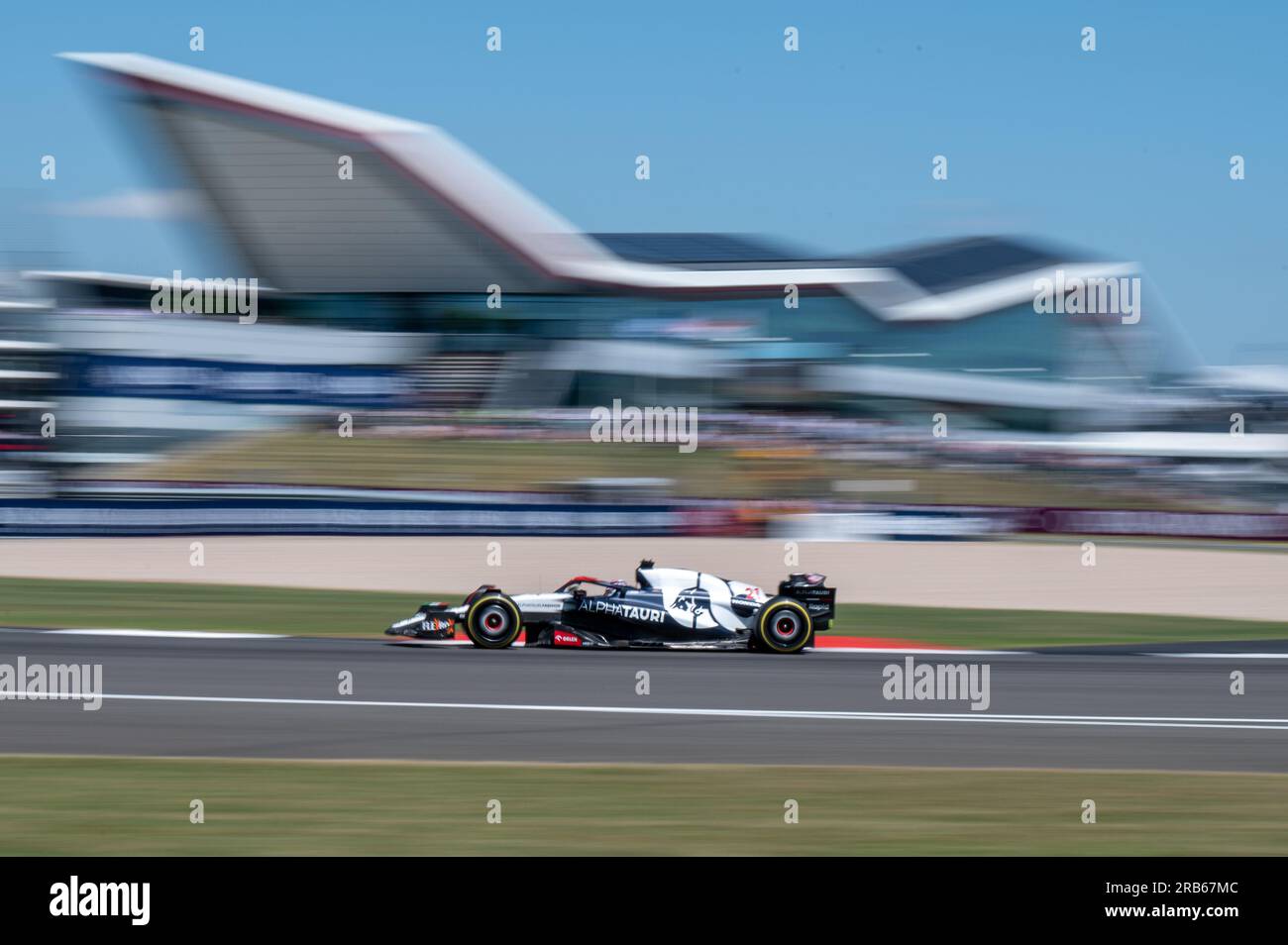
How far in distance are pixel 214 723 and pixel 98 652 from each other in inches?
151

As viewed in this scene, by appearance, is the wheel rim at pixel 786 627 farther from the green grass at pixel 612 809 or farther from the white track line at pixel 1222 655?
the green grass at pixel 612 809

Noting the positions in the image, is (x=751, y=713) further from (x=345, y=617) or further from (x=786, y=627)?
(x=345, y=617)

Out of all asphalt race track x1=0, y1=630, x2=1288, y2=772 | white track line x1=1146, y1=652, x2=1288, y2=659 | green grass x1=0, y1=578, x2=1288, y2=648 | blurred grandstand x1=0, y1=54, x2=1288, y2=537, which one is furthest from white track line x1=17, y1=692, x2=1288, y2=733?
blurred grandstand x1=0, y1=54, x2=1288, y2=537

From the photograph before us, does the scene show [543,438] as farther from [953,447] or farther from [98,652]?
[98,652]

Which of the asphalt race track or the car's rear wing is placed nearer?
the asphalt race track

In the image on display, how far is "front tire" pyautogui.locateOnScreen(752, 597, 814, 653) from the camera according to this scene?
12.9 m

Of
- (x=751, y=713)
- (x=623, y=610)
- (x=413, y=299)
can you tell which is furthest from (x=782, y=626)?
(x=413, y=299)

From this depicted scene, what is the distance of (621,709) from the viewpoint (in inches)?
380

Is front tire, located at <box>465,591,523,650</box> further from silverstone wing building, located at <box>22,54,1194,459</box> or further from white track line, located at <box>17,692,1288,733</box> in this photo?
silverstone wing building, located at <box>22,54,1194,459</box>

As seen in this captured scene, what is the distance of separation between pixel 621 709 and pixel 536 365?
133ft

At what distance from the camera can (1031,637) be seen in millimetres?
15898

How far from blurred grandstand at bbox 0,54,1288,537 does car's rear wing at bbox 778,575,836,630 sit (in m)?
13.8

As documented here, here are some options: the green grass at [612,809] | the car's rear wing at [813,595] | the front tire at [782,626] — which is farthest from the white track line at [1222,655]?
the green grass at [612,809]

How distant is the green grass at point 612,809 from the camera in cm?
575
